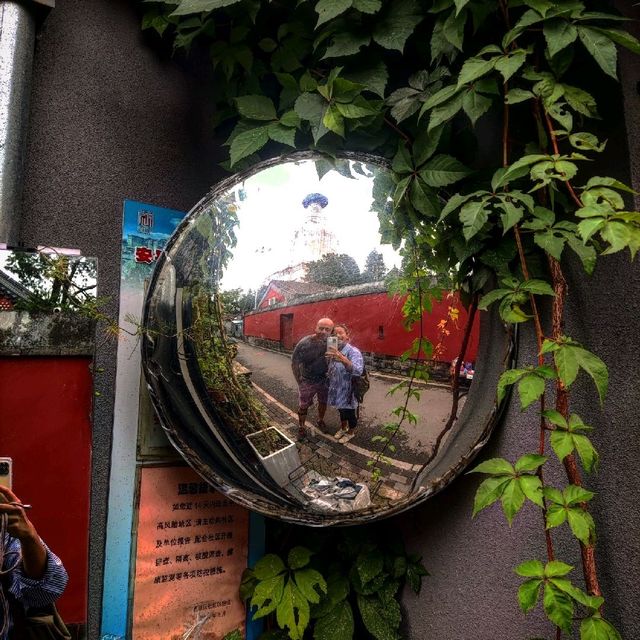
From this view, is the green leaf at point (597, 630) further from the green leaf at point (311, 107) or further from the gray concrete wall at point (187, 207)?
the green leaf at point (311, 107)

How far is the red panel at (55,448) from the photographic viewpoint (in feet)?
5.43

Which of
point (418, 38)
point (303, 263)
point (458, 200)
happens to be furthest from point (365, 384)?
point (418, 38)

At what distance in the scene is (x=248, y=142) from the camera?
2.09 meters

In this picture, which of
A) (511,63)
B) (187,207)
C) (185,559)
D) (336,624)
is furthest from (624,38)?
(185,559)

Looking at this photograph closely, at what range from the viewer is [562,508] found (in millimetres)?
1302

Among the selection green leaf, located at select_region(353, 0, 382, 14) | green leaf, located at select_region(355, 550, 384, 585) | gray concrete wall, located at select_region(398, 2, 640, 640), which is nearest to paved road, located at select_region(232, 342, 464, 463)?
gray concrete wall, located at select_region(398, 2, 640, 640)

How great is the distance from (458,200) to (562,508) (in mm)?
1022

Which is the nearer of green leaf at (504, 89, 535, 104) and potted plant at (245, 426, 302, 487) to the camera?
A: green leaf at (504, 89, 535, 104)

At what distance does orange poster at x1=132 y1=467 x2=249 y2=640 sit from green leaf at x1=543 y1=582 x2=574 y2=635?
1522 mm

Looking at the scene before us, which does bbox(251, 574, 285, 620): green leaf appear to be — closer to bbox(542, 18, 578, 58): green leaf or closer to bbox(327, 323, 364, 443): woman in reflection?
bbox(327, 323, 364, 443): woman in reflection

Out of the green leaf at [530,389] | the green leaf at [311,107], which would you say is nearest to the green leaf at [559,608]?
the green leaf at [530,389]

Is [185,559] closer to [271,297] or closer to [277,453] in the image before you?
[277,453]

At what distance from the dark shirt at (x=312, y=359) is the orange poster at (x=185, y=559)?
0.85 m

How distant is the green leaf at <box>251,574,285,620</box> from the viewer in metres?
2.04
